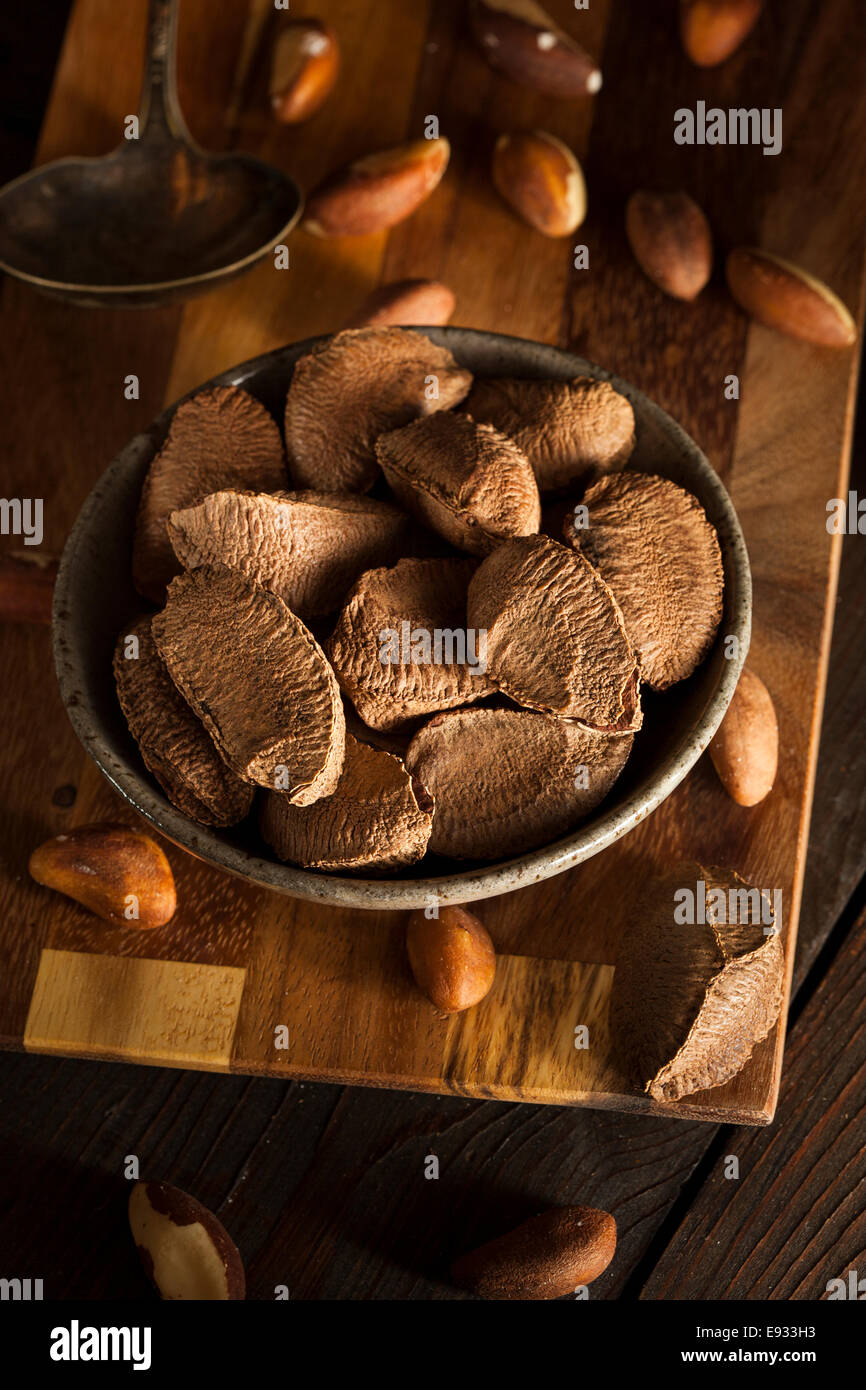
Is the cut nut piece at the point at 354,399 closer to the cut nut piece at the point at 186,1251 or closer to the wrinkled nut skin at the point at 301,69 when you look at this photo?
the wrinkled nut skin at the point at 301,69

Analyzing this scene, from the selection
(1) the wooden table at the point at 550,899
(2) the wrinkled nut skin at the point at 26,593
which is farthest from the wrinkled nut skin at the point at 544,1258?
(2) the wrinkled nut skin at the point at 26,593

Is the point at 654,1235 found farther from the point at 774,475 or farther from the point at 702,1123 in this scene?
the point at 774,475

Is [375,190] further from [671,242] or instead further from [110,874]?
[110,874]

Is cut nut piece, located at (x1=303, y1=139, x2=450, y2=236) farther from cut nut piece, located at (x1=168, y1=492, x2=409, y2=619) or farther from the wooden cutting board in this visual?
cut nut piece, located at (x1=168, y1=492, x2=409, y2=619)

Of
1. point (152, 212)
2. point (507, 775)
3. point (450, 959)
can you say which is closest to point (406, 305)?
point (152, 212)

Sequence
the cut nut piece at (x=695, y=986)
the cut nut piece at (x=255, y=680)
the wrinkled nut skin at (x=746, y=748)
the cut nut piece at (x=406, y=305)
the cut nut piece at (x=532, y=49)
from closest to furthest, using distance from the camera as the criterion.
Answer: the cut nut piece at (x=255, y=680), the cut nut piece at (x=695, y=986), the wrinkled nut skin at (x=746, y=748), the cut nut piece at (x=406, y=305), the cut nut piece at (x=532, y=49)

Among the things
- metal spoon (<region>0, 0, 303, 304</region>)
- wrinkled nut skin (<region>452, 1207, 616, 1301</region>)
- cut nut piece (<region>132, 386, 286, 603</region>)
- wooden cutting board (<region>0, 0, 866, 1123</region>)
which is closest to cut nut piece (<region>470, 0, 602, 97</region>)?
wooden cutting board (<region>0, 0, 866, 1123</region>)

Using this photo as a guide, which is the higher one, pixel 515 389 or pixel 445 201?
pixel 445 201

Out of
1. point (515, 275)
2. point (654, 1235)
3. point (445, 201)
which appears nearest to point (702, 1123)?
point (654, 1235)
